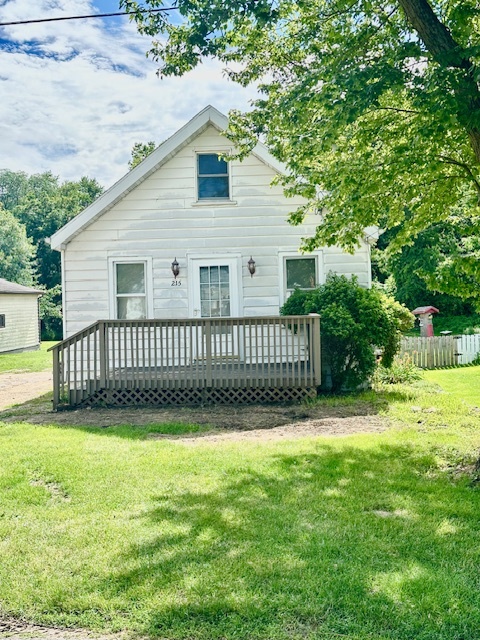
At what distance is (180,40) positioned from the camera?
703 cm

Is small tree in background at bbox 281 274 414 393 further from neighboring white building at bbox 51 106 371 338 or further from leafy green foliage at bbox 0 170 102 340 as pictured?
leafy green foliage at bbox 0 170 102 340

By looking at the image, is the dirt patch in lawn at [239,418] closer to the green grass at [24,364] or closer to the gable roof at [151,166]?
the gable roof at [151,166]

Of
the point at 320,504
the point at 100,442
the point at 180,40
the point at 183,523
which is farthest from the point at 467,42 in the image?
the point at 100,442

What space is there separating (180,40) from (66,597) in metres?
6.37

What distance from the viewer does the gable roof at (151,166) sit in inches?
459

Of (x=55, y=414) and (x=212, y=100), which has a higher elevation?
(x=212, y=100)

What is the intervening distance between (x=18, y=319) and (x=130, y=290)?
65.7ft

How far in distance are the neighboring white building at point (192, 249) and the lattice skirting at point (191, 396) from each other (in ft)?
6.68

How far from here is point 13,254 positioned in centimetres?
3894

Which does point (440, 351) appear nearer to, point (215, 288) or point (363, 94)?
point (215, 288)

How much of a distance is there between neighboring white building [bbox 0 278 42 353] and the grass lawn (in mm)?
22626

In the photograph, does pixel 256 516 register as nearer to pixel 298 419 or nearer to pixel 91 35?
pixel 298 419

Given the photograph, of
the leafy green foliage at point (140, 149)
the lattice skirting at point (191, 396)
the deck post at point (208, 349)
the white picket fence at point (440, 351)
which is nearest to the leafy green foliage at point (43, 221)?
the leafy green foliage at point (140, 149)

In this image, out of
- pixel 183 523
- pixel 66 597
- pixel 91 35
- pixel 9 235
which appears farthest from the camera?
pixel 9 235
